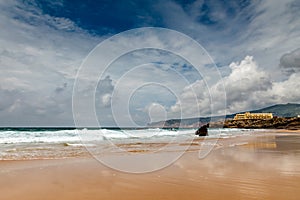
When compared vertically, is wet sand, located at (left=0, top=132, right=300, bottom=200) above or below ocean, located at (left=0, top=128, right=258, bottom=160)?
below

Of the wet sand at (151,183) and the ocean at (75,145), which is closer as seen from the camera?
the wet sand at (151,183)

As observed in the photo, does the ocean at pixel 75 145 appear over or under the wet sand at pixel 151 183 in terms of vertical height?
over

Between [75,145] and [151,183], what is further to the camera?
[75,145]

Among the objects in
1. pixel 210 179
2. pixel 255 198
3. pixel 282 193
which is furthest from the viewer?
pixel 210 179

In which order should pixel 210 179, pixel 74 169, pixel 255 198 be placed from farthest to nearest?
pixel 74 169
pixel 210 179
pixel 255 198

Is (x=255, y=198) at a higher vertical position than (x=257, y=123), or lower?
lower

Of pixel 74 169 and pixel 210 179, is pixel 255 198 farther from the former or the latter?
pixel 74 169

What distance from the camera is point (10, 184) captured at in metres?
5.30

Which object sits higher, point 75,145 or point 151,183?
point 75,145

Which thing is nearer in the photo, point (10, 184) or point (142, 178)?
point (10, 184)

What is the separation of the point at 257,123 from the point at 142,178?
349ft

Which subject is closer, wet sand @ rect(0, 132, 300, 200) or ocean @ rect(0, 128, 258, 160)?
wet sand @ rect(0, 132, 300, 200)

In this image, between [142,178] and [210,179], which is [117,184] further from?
[210,179]

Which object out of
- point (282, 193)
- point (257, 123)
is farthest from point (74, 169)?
point (257, 123)
